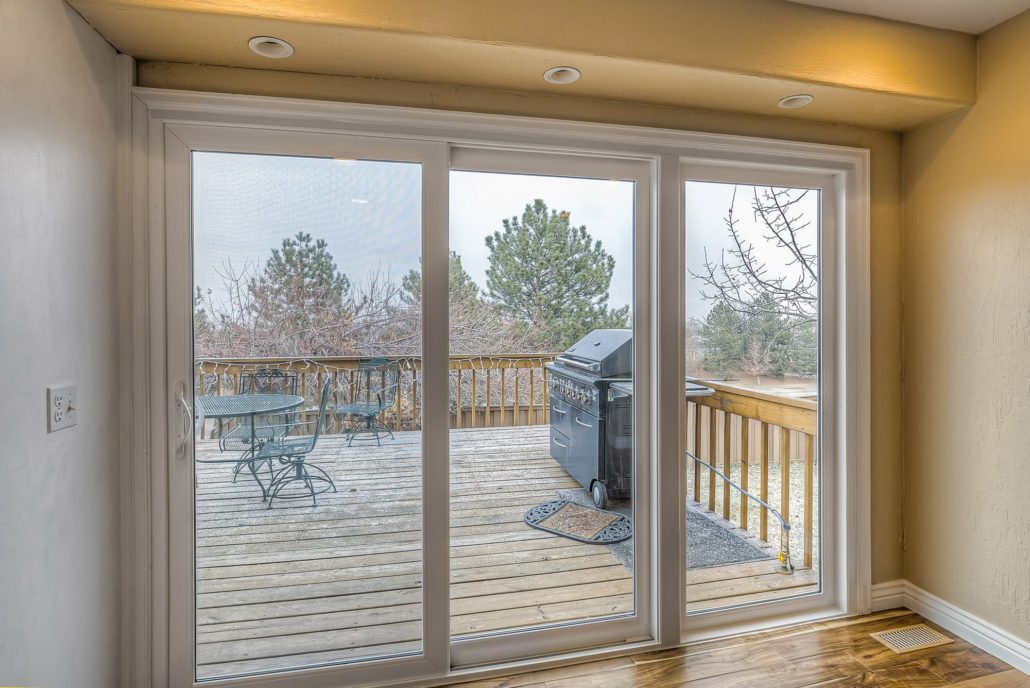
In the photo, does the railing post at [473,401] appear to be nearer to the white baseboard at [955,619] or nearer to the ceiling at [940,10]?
the ceiling at [940,10]

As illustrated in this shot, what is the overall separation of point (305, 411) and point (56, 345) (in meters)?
0.74

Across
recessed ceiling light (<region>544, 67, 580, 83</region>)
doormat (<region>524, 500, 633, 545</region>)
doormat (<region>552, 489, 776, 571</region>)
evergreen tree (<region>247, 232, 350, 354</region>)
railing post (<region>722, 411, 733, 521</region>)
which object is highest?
recessed ceiling light (<region>544, 67, 580, 83</region>)

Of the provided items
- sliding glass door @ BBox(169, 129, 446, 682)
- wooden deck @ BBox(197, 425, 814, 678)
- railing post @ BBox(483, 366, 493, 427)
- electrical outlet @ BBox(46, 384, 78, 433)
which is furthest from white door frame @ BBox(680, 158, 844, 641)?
electrical outlet @ BBox(46, 384, 78, 433)

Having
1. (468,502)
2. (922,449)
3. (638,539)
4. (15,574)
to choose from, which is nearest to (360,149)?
(468,502)

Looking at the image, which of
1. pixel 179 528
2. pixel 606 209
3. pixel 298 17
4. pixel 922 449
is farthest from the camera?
pixel 922 449

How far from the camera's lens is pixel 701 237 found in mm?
2289

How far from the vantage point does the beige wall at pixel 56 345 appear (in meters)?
1.27

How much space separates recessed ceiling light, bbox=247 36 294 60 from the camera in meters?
1.62

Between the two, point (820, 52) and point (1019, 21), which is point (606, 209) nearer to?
point (820, 52)

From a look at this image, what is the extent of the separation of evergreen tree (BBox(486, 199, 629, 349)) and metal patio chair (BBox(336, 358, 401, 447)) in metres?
0.50

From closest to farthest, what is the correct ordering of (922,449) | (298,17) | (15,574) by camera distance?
(15,574) < (298,17) < (922,449)

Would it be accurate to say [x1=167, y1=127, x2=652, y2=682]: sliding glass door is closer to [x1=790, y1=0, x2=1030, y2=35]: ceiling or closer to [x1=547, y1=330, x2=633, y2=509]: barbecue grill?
[x1=547, y1=330, x2=633, y2=509]: barbecue grill

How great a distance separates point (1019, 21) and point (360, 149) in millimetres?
2542

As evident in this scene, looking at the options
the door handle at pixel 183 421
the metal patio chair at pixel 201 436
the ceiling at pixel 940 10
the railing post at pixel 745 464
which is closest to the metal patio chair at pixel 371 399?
the metal patio chair at pixel 201 436
